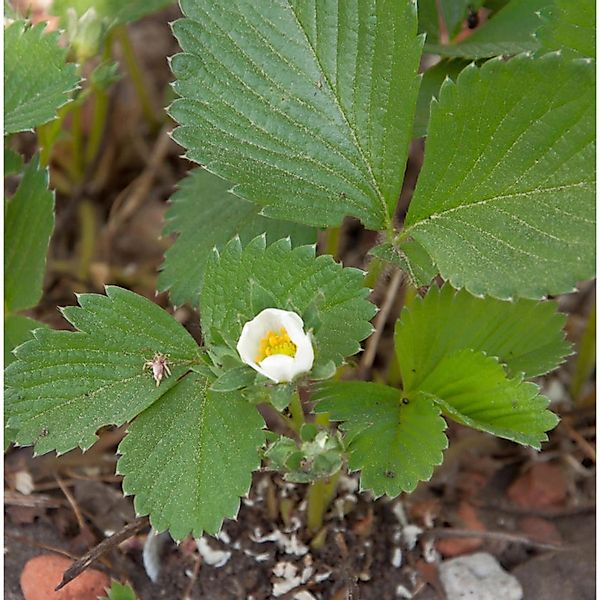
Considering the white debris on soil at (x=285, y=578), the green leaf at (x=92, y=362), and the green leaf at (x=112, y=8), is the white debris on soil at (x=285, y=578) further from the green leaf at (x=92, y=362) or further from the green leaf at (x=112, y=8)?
the green leaf at (x=112, y=8)

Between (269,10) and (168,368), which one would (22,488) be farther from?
(269,10)

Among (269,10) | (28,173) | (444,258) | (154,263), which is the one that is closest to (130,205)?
(154,263)

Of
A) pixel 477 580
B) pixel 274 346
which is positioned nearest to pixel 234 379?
pixel 274 346

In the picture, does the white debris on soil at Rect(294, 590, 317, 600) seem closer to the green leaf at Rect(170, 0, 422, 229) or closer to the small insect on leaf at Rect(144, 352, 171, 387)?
the small insect on leaf at Rect(144, 352, 171, 387)

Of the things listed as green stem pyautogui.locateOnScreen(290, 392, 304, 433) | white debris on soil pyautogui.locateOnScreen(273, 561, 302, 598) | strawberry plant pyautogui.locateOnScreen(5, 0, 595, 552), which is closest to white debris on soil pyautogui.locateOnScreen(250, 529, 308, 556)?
white debris on soil pyautogui.locateOnScreen(273, 561, 302, 598)

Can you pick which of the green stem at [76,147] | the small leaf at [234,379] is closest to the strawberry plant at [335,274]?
the small leaf at [234,379]

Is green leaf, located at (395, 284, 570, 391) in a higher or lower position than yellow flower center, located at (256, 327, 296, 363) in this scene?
lower
